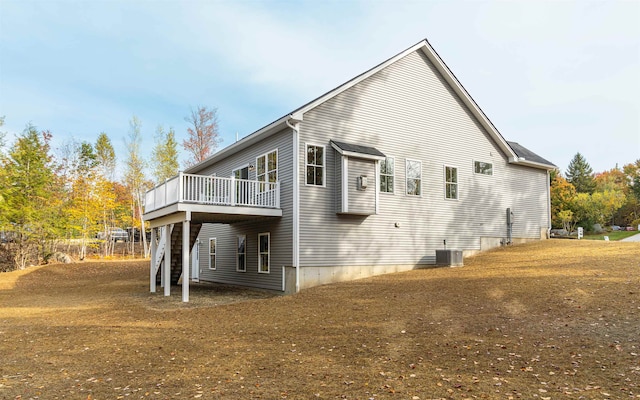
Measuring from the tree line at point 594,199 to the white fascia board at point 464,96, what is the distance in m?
31.1

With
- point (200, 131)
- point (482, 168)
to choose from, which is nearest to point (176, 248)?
point (482, 168)

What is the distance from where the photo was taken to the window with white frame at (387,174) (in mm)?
16297

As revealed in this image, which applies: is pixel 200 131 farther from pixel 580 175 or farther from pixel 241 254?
pixel 580 175

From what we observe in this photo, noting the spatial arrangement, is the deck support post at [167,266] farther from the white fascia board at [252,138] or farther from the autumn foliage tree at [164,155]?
the autumn foliage tree at [164,155]

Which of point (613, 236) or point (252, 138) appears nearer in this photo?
point (252, 138)

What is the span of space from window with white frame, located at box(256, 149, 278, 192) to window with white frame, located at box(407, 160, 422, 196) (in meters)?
5.35

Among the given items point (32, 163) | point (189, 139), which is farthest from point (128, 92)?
point (32, 163)

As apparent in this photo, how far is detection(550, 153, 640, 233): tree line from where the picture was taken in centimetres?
4719

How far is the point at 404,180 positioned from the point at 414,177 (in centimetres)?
59

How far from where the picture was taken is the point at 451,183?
60.1 ft

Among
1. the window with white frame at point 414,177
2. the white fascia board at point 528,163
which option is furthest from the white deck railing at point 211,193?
the white fascia board at point 528,163

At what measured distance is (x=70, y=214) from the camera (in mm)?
28891

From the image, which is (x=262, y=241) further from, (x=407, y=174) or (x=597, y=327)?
(x=597, y=327)

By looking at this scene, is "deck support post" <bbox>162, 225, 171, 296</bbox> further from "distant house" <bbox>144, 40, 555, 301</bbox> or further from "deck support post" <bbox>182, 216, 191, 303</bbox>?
"deck support post" <bbox>182, 216, 191, 303</bbox>
